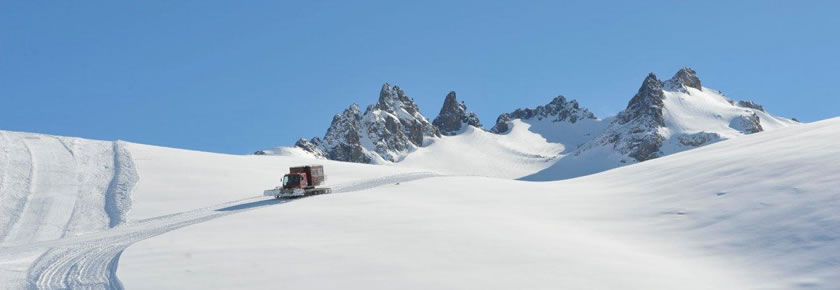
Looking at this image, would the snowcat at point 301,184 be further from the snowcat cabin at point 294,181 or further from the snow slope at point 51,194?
the snow slope at point 51,194

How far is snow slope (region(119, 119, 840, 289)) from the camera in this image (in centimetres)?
1380

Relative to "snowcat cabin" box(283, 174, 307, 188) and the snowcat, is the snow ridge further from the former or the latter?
"snowcat cabin" box(283, 174, 307, 188)

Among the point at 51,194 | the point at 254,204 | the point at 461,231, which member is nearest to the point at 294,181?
the point at 254,204

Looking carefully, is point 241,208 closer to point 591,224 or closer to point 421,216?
point 421,216

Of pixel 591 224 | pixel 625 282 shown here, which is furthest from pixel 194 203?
pixel 625 282

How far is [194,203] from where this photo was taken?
3033cm

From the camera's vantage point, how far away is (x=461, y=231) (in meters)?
19.2

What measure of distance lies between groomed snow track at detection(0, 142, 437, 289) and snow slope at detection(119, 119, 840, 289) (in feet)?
3.63

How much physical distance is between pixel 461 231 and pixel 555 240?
Result: 271cm

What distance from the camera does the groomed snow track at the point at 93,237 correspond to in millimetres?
15250

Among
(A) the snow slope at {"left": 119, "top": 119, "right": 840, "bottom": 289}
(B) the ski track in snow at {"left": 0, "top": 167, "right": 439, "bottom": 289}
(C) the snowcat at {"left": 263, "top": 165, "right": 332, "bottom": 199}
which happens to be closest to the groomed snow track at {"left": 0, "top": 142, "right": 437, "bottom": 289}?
(B) the ski track in snow at {"left": 0, "top": 167, "right": 439, "bottom": 289}

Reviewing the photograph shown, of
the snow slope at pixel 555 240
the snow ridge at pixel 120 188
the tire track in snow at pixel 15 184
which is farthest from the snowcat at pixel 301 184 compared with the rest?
the tire track in snow at pixel 15 184

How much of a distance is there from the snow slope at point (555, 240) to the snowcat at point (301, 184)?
4900 millimetres

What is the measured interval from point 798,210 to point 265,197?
2422 centimetres
